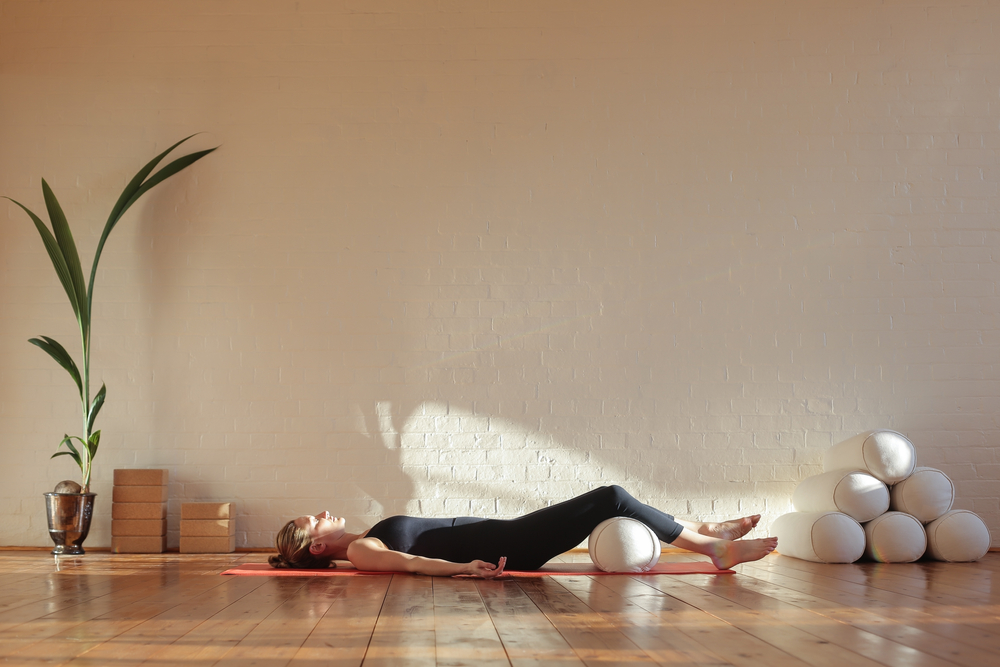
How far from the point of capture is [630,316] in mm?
5309

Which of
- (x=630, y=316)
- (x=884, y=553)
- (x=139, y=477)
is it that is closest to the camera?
(x=884, y=553)

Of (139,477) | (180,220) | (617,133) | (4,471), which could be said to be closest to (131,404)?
(139,477)

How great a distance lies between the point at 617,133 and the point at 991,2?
281 cm

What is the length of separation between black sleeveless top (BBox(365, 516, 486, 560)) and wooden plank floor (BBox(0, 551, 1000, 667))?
0.14 metres

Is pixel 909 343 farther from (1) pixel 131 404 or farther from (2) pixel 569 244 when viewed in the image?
(1) pixel 131 404

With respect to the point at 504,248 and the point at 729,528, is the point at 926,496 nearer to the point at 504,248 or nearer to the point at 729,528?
the point at 729,528

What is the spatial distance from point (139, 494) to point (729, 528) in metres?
3.64

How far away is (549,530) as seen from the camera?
377 cm

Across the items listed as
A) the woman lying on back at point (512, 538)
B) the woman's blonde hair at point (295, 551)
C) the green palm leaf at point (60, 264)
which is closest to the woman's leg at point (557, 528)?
the woman lying on back at point (512, 538)

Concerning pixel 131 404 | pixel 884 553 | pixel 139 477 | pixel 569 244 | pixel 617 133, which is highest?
pixel 617 133

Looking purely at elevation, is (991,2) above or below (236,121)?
above

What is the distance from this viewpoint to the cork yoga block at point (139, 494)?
195 inches

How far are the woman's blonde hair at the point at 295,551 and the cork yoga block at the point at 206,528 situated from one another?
1046 mm

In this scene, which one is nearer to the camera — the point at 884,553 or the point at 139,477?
the point at 884,553
